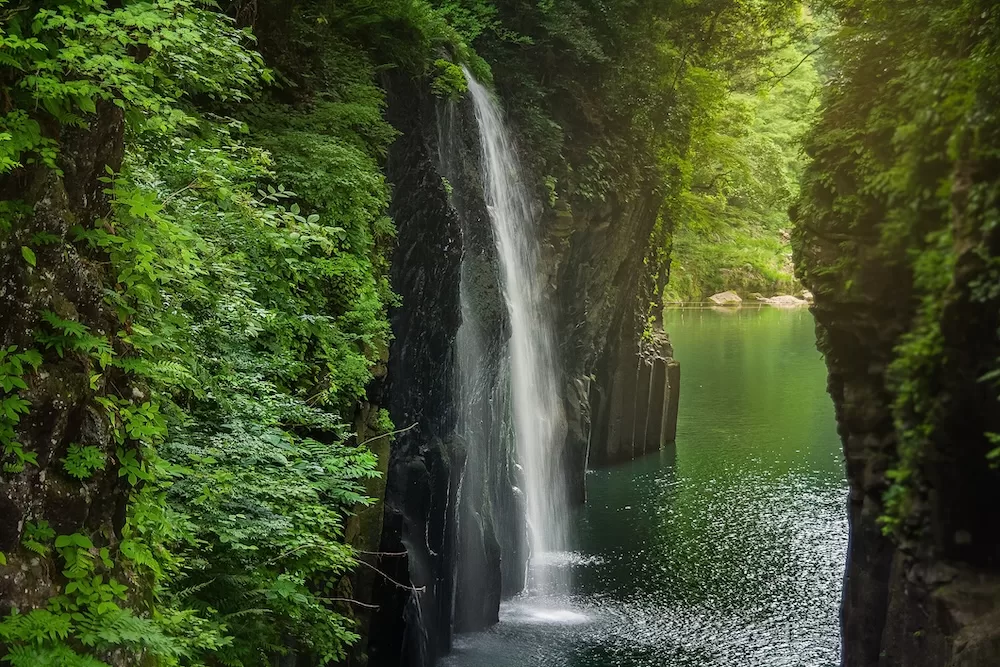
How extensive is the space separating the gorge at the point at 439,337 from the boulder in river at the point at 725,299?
41.3m

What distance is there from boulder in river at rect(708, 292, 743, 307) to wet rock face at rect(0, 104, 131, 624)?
60779 millimetres

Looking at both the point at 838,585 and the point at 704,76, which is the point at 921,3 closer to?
the point at 838,585

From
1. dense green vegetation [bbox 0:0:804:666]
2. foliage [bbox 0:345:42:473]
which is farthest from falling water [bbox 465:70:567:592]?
foliage [bbox 0:345:42:473]

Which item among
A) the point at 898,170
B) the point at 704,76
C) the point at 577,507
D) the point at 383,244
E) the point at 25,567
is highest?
the point at 704,76

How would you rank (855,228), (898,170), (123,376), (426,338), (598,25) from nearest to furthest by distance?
(123,376) < (898,170) < (855,228) < (426,338) < (598,25)

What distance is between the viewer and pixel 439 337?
12750mm

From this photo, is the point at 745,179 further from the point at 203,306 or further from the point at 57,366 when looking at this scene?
the point at 57,366

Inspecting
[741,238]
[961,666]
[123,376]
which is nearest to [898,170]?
[961,666]

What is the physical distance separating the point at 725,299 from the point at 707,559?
156ft

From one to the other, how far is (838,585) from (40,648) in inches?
570

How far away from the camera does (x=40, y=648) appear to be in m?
4.31

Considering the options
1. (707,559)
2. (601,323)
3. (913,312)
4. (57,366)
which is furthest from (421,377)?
(601,323)

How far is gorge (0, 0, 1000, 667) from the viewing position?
480cm

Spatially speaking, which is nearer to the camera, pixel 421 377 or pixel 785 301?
pixel 421 377
